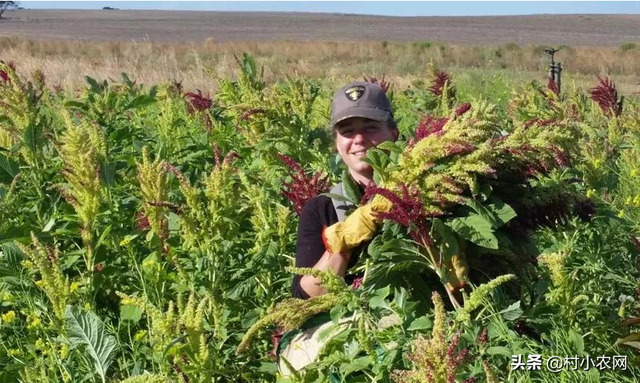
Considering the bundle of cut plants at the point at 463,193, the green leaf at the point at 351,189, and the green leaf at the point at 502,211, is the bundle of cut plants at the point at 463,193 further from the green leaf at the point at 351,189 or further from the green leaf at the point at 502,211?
the green leaf at the point at 351,189

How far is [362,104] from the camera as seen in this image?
2.61m

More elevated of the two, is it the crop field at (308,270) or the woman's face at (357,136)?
A: the woman's face at (357,136)

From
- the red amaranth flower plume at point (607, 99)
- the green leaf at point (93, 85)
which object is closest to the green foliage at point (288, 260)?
the green leaf at point (93, 85)

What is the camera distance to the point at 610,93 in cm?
532

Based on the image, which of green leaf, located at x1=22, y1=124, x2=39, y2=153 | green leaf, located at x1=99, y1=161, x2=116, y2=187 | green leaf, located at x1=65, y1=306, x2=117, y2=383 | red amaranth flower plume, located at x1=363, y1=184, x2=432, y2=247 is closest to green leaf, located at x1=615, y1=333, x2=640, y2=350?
red amaranth flower plume, located at x1=363, y1=184, x2=432, y2=247

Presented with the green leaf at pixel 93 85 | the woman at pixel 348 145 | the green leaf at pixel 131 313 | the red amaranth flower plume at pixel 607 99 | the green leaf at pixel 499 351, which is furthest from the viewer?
the red amaranth flower plume at pixel 607 99

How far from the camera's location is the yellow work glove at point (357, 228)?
2.09 metres

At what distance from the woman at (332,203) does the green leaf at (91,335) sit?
0.53 meters

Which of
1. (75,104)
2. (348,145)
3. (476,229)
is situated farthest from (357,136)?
(75,104)

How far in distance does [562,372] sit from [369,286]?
539 mm

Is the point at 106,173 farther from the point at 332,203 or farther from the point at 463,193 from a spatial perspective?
the point at 463,193

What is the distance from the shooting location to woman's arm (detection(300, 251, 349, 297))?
2332 millimetres

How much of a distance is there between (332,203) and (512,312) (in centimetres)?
76

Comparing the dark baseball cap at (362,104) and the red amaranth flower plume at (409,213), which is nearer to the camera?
the red amaranth flower plume at (409,213)
